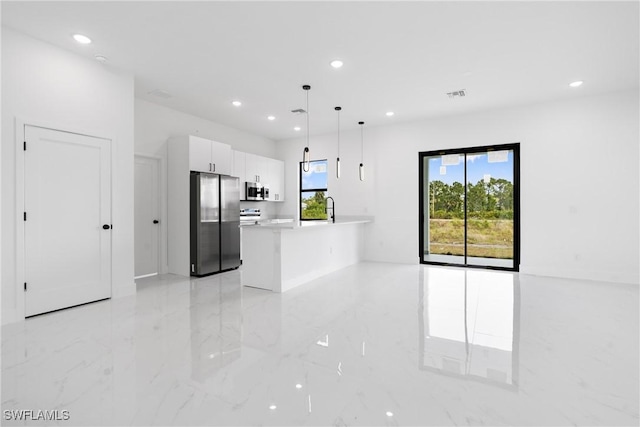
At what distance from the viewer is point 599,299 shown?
3920 mm

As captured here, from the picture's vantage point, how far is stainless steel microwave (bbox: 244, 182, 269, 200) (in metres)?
6.73

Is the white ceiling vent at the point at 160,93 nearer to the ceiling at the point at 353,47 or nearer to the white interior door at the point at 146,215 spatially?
the ceiling at the point at 353,47

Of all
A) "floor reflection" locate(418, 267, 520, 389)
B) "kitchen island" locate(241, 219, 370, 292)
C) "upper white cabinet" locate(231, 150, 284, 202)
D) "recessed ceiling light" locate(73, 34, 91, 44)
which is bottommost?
"floor reflection" locate(418, 267, 520, 389)

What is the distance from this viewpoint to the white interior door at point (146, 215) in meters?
5.19

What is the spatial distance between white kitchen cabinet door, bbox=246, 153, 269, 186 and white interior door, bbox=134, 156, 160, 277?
6.03 feet

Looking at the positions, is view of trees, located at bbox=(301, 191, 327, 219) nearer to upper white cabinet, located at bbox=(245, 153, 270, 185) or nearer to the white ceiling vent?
upper white cabinet, located at bbox=(245, 153, 270, 185)

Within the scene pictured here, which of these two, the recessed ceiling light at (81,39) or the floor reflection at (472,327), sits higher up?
the recessed ceiling light at (81,39)

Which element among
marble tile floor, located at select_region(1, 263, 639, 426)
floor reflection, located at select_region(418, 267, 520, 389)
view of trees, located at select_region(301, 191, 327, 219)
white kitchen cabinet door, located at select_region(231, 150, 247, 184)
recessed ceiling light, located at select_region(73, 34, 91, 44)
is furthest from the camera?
view of trees, located at select_region(301, 191, 327, 219)

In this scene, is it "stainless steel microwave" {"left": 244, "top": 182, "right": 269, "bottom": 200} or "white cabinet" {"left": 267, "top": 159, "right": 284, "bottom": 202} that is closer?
"stainless steel microwave" {"left": 244, "top": 182, "right": 269, "bottom": 200}

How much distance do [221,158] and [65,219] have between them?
2.79 m

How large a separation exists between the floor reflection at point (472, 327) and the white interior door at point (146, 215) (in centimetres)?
433

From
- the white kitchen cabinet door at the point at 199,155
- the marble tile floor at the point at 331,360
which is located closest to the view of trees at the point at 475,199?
the marble tile floor at the point at 331,360

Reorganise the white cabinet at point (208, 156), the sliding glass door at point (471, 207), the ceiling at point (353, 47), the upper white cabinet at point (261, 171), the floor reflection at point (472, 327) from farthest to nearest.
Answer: the upper white cabinet at point (261, 171) → the sliding glass door at point (471, 207) → the white cabinet at point (208, 156) → the ceiling at point (353, 47) → the floor reflection at point (472, 327)

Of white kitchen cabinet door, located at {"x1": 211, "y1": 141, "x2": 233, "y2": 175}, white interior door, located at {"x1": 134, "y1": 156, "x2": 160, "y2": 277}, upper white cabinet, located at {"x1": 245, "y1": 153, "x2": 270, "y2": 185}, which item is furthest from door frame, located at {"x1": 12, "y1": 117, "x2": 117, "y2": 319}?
upper white cabinet, located at {"x1": 245, "y1": 153, "x2": 270, "y2": 185}
